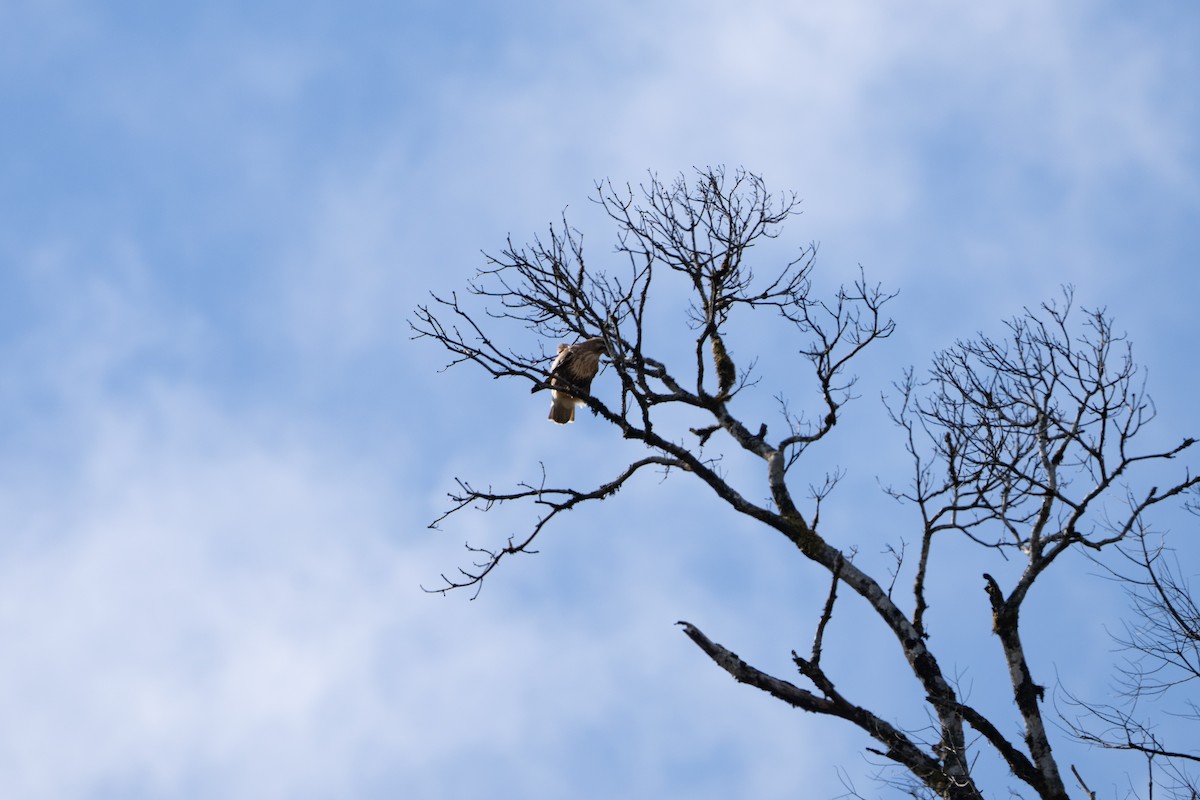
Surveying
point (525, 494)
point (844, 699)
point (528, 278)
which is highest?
point (528, 278)

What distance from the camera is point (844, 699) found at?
8367mm

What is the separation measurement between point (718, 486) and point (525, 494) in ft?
4.54

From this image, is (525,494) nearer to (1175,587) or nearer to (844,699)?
(844,699)

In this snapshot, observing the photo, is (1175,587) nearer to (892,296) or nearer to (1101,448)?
(1101,448)

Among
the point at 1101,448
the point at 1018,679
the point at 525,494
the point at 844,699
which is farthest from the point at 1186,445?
the point at 525,494

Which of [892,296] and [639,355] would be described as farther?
[892,296]

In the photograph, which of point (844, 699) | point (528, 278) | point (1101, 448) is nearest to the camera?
point (844, 699)

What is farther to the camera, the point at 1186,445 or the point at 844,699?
the point at 1186,445

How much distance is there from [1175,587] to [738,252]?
3946mm

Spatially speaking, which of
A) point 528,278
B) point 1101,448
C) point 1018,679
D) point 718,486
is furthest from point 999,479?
point 528,278

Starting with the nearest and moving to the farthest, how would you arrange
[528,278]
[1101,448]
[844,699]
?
[844,699], [1101,448], [528,278]

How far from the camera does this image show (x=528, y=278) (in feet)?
32.4

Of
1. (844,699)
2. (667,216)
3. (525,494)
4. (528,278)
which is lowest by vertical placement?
(844,699)

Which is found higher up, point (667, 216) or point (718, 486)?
point (667, 216)
